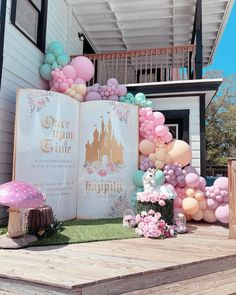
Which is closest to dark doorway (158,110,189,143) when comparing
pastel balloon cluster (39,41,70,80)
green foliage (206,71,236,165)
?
pastel balloon cluster (39,41,70,80)

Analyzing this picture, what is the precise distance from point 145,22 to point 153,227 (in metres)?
7.23

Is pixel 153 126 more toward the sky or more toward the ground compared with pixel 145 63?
more toward the ground

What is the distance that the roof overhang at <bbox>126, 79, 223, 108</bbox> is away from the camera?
743 centimetres

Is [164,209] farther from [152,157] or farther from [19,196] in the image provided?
[19,196]

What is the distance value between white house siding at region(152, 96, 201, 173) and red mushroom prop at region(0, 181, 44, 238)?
4356 mm

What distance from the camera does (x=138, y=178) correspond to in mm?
6441

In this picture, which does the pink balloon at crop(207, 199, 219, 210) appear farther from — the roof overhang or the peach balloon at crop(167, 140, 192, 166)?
the roof overhang

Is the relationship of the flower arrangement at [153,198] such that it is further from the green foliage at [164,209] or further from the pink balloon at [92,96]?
the pink balloon at [92,96]

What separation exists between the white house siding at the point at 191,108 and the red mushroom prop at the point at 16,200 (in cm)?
436

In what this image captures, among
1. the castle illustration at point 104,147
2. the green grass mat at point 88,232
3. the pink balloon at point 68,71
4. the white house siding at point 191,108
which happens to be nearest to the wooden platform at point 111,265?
the green grass mat at point 88,232

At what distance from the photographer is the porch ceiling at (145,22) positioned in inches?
357

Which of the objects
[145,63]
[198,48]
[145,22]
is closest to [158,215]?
[198,48]

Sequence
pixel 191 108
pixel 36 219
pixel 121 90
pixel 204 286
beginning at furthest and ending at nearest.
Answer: pixel 191 108 < pixel 121 90 < pixel 36 219 < pixel 204 286

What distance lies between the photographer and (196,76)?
308 inches
